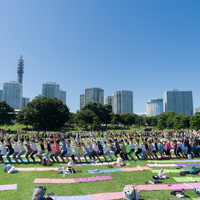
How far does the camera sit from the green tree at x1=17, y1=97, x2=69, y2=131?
159ft

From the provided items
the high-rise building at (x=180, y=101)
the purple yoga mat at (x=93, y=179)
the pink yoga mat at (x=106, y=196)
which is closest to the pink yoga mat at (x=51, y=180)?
the purple yoga mat at (x=93, y=179)

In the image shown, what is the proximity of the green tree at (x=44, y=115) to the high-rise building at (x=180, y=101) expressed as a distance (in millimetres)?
147198

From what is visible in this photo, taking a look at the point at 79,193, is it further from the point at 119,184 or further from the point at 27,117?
the point at 27,117

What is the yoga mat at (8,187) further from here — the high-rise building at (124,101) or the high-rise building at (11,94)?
the high-rise building at (11,94)

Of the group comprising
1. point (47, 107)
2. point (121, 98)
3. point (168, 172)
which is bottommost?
point (168, 172)

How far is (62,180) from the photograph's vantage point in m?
7.65

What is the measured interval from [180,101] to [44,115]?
15855 cm

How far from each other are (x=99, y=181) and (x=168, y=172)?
4097 millimetres

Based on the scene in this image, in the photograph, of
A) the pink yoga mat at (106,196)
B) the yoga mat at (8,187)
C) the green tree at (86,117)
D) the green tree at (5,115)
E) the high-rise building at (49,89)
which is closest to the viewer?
the pink yoga mat at (106,196)

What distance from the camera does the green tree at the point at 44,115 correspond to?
159ft

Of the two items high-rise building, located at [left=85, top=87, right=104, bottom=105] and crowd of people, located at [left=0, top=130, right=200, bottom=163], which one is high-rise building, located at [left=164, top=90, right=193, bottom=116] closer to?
high-rise building, located at [left=85, top=87, right=104, bottom=105]

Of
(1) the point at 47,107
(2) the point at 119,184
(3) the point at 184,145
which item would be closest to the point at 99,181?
(2) the point at 119,184

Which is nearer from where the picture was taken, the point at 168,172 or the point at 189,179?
the point at 189,179

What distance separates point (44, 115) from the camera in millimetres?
49000
